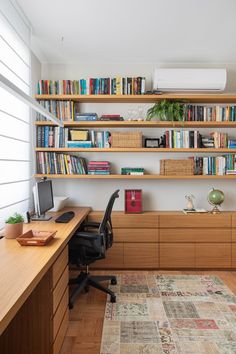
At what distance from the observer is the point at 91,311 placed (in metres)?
2.69

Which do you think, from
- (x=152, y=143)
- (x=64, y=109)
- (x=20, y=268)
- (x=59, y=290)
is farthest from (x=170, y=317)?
(x=64, y=109)

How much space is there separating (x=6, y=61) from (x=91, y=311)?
2.60 metres

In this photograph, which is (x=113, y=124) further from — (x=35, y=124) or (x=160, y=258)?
(x=160, y=258)

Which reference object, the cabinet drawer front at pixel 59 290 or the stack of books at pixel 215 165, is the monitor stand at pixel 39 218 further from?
the stack of books at pixel 215 165

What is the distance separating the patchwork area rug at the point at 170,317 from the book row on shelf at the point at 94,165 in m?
1.40

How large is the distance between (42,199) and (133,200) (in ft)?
4.28

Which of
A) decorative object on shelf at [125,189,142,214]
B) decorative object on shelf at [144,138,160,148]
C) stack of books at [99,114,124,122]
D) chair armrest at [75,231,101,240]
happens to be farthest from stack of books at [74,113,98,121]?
chair armrest at [75,231,101,240]

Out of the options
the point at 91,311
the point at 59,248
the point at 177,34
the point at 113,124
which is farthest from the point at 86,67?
the point at 91,311

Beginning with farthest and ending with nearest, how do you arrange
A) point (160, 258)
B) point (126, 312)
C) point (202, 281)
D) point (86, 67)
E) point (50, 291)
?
point (86, 67), point (160, 258), point (202, 281), point (126, 312), point (50, 291)

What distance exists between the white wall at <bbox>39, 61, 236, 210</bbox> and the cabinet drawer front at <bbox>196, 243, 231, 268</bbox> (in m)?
0.63

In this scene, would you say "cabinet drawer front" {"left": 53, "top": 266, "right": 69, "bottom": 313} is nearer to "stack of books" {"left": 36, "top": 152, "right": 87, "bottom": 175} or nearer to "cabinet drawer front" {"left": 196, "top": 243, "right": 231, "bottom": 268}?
"stack of books" {"left": 36, "top": 152, "right": 87, "bottom": 175}

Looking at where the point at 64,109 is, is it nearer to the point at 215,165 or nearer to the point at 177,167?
the point at 177,167

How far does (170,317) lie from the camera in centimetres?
255

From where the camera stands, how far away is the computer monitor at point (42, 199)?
9.64 feet
